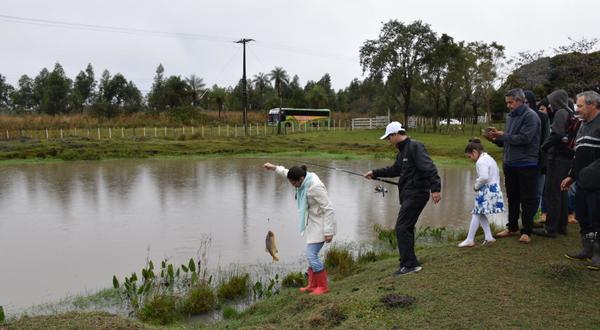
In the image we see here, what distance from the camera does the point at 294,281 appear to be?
648cm

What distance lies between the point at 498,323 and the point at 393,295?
2.96 feet

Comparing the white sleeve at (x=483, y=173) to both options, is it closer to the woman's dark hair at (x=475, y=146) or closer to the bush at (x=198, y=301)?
the woman's dark hair at (x=475, y=146)

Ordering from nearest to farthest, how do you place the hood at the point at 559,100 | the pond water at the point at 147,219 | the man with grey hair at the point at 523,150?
the man with grey hair at the point at 523,150 → the hood at the point at 559,100 → the pond water at the point at 147,219

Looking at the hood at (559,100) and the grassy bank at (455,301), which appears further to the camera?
the hood at (559,100)

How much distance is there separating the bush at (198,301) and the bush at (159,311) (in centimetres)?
13

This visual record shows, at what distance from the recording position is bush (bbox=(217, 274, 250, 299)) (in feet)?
20.2

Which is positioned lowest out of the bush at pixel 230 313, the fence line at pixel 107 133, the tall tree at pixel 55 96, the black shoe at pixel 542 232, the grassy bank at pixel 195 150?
the bush at pixel 230 313

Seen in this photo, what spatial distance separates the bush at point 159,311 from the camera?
17.7ft

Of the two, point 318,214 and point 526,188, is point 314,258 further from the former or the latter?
point 526,188

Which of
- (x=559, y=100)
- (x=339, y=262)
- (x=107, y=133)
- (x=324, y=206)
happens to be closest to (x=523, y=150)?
(x=559, y=100)

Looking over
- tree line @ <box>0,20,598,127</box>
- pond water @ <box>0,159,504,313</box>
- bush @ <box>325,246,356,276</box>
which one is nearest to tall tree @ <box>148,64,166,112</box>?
tree line @ <box>0,20,598,127</box>

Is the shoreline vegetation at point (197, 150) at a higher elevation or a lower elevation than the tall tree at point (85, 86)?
lower

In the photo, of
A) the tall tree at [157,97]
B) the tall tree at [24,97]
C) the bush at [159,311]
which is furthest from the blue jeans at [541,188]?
the tall tree at [24,97]

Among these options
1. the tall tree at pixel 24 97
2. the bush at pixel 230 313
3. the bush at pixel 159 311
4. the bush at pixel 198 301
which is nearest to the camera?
the bush at pixel 159 311
